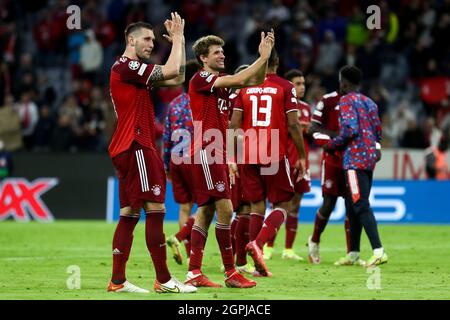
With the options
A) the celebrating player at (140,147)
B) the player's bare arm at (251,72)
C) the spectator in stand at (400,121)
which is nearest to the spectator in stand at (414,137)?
the spectator in stand at (400,121)

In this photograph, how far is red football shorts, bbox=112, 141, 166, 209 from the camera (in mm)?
10289

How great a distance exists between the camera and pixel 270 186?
12.5 metres

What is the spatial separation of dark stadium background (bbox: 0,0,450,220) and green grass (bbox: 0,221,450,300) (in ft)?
8.47

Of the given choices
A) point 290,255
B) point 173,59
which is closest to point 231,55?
point 290,255

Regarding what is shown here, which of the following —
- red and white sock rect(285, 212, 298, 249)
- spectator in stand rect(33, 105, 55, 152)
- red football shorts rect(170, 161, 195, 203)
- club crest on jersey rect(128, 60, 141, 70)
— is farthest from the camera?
spectator in stand rect(33, 105, 55, 152)

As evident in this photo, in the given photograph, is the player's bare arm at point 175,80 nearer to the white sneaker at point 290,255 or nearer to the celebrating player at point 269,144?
the celebrating player at point 269,144

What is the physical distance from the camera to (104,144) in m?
24.0

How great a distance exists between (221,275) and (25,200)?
11107mm

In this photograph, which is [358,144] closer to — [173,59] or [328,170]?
[328,170]

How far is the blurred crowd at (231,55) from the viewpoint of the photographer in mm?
24125

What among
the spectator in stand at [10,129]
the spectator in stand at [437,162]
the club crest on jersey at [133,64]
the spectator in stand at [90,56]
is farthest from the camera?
the spectator in stand at [90,56]

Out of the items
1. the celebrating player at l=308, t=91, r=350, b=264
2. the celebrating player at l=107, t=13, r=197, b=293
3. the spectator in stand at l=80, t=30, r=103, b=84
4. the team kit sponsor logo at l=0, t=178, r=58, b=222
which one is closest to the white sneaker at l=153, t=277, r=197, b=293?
the celebrating player at l=107, t=13, r=197, b=293

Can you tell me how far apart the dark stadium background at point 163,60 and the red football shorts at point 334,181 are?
8.36 metres

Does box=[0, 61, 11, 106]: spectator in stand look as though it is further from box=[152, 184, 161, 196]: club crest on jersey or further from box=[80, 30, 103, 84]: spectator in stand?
box=[152, 184, 161, 196]: club crest on jersey
